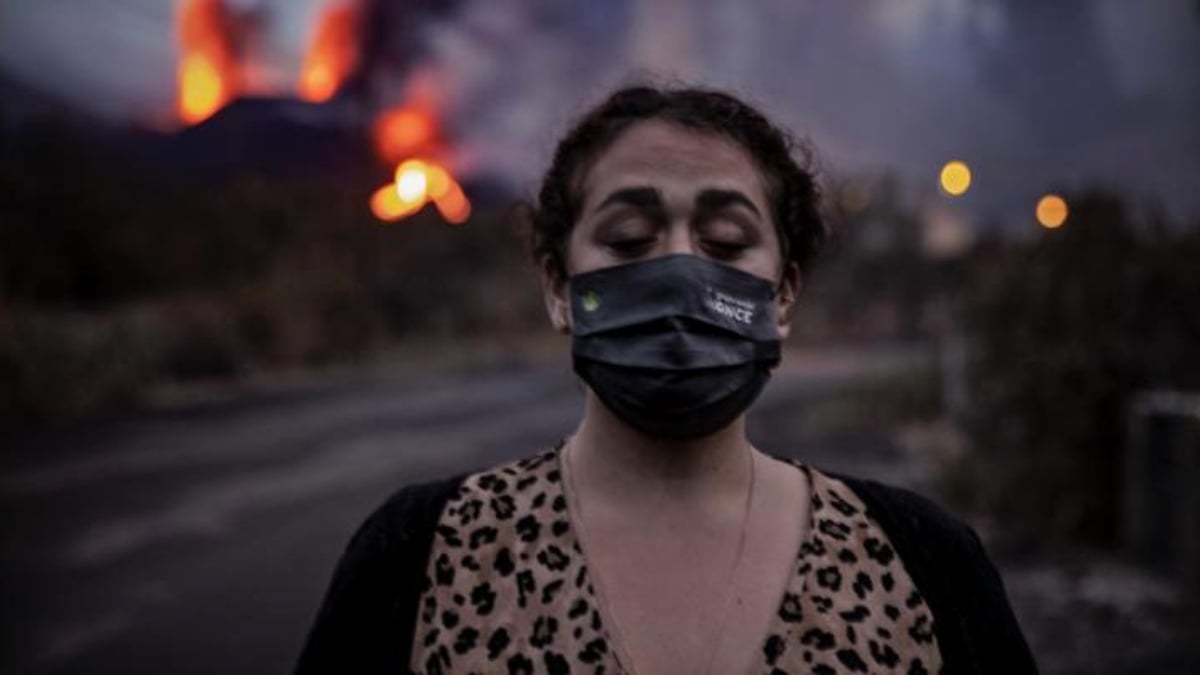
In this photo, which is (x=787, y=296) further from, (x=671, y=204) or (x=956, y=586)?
(x=956, y=586)

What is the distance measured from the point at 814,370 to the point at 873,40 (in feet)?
72.4

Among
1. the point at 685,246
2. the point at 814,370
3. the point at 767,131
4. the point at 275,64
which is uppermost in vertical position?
the point at 275,64

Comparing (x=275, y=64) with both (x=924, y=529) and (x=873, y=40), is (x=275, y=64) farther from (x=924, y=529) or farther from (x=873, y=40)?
(x=924, y=529)

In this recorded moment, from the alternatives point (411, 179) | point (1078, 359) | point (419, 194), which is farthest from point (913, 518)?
point (419, 194)

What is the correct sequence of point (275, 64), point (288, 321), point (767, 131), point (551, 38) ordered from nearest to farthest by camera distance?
point (767, 131), point (288, 321), point (275, 64), point (551, 38)

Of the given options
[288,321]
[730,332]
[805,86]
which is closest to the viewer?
[730,332]

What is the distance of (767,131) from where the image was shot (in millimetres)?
1994

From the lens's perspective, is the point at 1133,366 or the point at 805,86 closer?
the point at 1133,366

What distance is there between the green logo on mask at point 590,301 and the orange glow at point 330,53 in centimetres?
2876

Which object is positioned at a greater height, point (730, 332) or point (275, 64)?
point (275, 64)

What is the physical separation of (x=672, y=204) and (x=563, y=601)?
0.64 meters

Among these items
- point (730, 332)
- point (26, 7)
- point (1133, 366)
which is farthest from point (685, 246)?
point (26, 7)

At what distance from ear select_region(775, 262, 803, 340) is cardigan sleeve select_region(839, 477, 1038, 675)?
32cm

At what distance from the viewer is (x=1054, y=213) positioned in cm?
893
